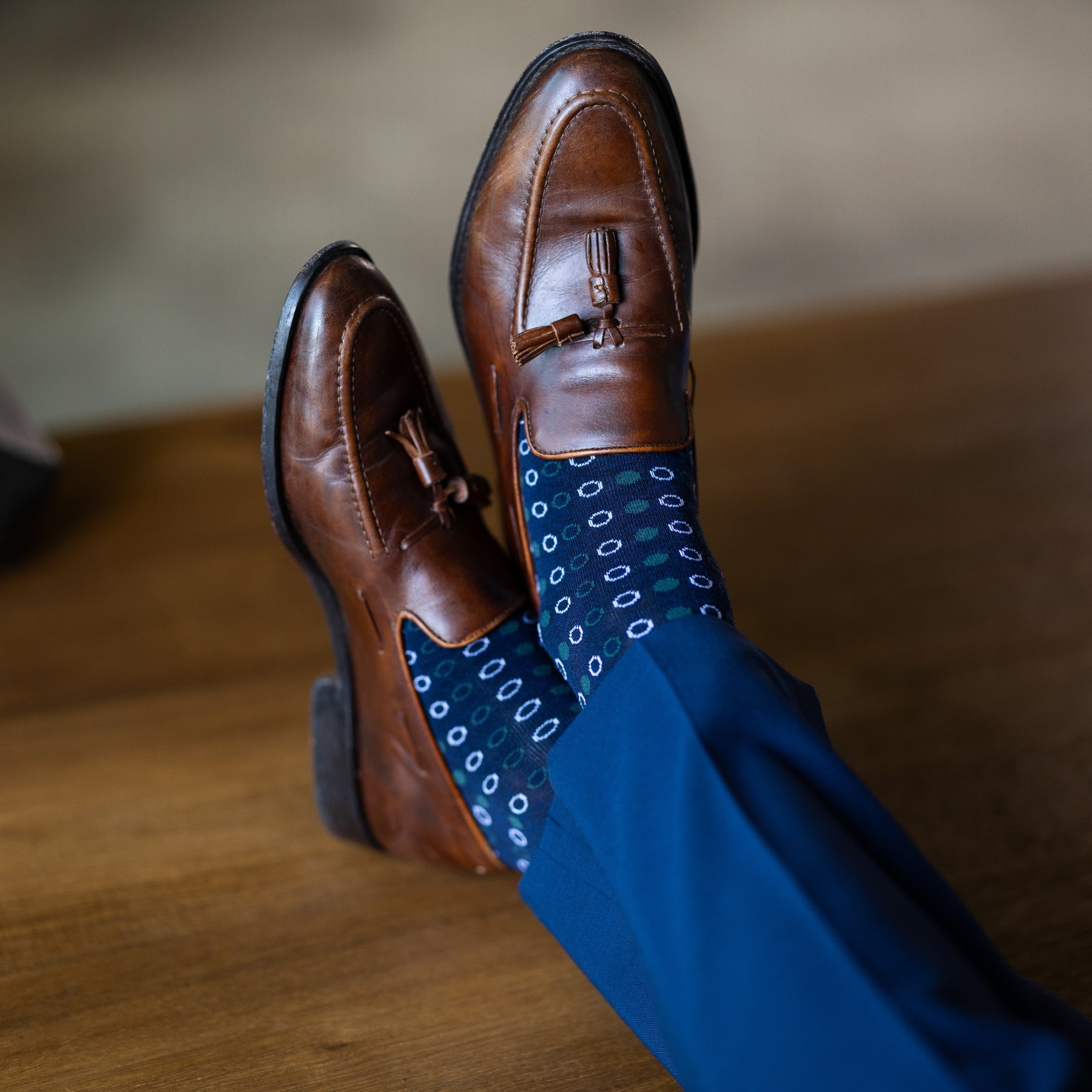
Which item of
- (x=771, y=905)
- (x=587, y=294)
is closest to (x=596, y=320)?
(x=587, y=294)

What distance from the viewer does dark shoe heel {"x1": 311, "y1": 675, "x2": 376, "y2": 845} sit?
727mm

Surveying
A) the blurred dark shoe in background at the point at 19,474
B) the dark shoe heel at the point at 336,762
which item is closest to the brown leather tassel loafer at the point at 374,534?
the dark shoe heel at the point at 336,762

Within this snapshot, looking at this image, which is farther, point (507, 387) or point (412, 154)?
point (412, 154)

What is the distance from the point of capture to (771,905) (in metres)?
0.41

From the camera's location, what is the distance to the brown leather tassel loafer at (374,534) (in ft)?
2.29

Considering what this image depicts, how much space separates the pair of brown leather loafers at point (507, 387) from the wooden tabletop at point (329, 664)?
0.29ft

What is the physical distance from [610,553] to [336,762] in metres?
0.27

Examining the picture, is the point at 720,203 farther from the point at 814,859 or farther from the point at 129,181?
the point at 814,859

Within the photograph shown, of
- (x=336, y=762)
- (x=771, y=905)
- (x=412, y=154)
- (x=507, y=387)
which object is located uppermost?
(x=412, y=154)

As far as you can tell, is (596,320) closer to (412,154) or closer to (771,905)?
(771,905)

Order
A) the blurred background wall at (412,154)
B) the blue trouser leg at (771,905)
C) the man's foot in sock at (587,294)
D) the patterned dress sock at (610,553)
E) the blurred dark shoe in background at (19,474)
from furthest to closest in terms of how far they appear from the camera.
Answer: the blurred background wall at (412,154), the blurred dark shoe in background at (19,474), the man's foot in sock at (587,294), the patterned dress sock at (610,553), the blue trouser leg at (771,905)

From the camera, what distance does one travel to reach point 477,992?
0.66 meters

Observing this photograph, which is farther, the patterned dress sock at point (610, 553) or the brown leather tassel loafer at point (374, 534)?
the brown leather tassel loafer at point (374, 534)

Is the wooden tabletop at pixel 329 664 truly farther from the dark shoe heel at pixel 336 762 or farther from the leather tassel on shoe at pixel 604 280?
the leather tassel on shoe at pixel 604 280
